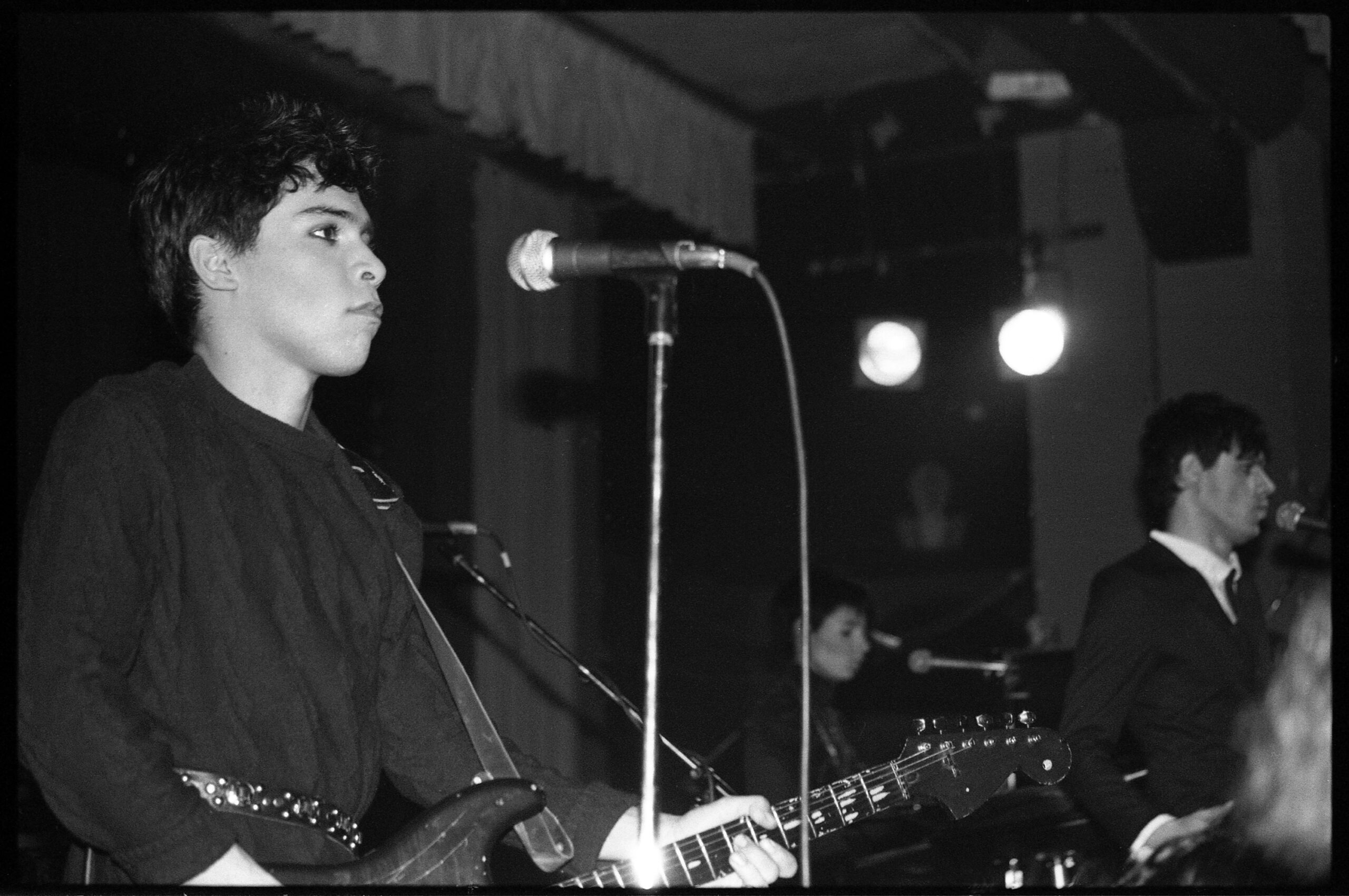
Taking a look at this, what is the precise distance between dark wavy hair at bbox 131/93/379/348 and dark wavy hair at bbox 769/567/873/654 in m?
2.62

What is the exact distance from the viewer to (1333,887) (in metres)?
2.62

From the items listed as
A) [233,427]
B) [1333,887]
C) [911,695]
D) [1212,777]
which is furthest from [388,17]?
[911,695]

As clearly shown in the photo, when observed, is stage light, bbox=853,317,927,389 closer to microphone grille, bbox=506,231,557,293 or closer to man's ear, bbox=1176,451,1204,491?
man's ear, bbox=1176,451,1204,491

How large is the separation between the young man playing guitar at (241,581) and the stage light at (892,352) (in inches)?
156

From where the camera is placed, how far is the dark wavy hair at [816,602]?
450 cm

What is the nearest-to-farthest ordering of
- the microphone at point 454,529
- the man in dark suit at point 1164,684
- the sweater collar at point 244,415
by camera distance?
the sweater collar at point 244,415 → the microphone at point 454,529 → the man in dark suit at point 1164,684

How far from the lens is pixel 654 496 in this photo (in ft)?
6.19

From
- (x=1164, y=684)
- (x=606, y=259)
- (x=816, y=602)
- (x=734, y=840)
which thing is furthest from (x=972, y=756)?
(x=816, y=602)

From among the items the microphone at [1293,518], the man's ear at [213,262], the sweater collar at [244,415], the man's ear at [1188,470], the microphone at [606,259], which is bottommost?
the microphone at [1293,518]

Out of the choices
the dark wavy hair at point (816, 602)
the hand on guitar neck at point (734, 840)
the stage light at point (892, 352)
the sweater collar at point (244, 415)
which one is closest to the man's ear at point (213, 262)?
the sweater collar at point (244, 415)

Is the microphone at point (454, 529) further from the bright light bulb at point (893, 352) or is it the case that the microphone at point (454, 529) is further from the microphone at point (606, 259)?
the bright light bulb at point (893, 352)

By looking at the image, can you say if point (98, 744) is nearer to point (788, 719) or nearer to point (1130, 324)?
point (788, 719)

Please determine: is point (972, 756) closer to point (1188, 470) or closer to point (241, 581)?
point (241, 581)

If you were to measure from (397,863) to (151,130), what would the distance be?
9.43ft
